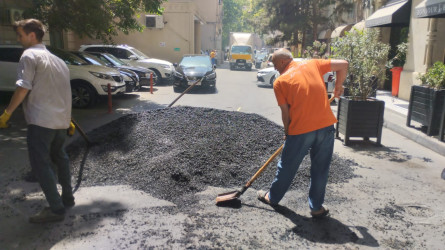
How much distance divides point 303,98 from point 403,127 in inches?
232

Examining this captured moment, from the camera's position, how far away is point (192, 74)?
15461 millimetres

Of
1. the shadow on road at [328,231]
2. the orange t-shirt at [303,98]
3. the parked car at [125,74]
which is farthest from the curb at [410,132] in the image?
the parked car at [125,74]

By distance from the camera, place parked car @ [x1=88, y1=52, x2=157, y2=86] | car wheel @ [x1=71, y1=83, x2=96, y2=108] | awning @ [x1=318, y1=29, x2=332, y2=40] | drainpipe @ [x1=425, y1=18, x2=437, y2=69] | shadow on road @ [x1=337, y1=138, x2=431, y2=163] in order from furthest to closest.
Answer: awning @ [x1=318, y1=29, x2=332, y2=40] → parked car @ [x1=88, y1=52, x2=157, y2=86] → drainpipe @ [x1=425, y1=18, x2=437, y2=69] → car wheel @ [x1=71, y1=83, x2=96, y2=108] → shadow on road @ [x1=337, y1=138, x2=431, y2=163]

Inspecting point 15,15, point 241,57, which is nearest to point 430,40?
point 15,15

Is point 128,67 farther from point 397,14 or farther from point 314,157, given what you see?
point 314,157

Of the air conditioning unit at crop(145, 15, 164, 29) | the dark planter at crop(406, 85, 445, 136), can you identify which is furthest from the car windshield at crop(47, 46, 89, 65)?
the air conditioning unit at crop(145, 15, 164, 29)

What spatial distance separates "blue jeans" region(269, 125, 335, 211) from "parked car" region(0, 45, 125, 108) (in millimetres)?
8265

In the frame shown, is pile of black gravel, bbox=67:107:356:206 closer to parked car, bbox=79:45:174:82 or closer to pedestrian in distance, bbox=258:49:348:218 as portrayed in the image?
pedestrian in distance, bbox=258:49:348:218

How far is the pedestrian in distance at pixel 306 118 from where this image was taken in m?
3.56

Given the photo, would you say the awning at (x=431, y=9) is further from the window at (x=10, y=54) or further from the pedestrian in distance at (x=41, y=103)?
the window at (x=10, y=54)

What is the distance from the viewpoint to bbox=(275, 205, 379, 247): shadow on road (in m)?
3.43

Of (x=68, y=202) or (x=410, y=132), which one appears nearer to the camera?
(x=68, y=202)

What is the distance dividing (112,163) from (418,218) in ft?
13.3

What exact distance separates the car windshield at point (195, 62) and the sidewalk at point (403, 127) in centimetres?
808
